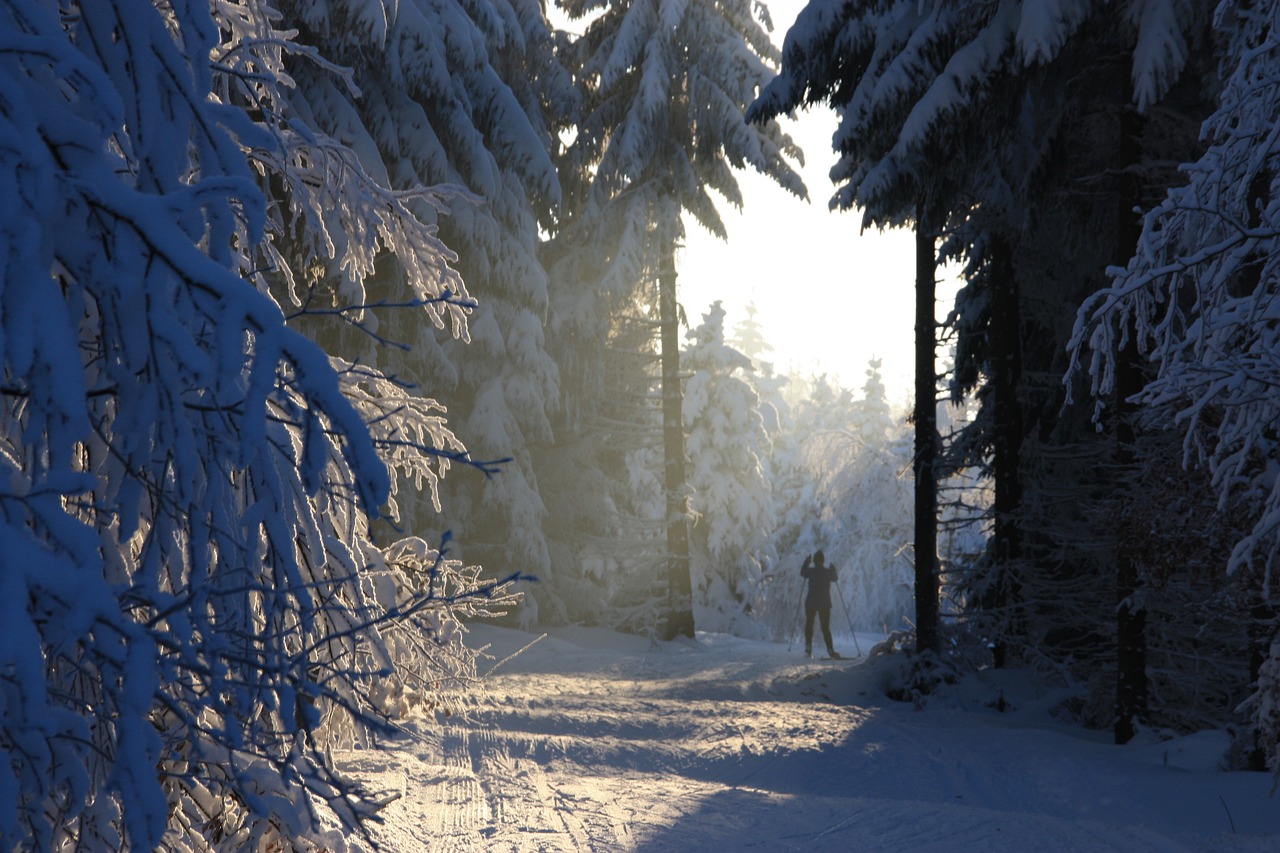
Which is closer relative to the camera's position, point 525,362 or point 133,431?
point 133,431

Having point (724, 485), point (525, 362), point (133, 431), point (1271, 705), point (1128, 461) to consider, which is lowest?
point (1271, 705)

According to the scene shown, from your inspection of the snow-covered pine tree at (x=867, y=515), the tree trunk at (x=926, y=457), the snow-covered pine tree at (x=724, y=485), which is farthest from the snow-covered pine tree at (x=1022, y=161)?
the snow-covered pine tree at (x=867, y=515)

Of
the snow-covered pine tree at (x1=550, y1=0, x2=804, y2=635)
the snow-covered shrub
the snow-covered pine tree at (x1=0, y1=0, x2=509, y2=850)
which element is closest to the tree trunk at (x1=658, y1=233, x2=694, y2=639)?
the snow-covered pine tree at (x1=550, y1=0, x2=804, y2=635)

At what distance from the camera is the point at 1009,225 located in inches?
414

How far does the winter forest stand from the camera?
2.02 metres

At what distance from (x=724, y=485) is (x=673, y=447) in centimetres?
702

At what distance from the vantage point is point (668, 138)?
57.2ft

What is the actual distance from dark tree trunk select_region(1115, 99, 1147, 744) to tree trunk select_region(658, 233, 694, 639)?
9.93 m

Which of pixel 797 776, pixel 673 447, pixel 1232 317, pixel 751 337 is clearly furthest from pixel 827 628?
pixel 751 337

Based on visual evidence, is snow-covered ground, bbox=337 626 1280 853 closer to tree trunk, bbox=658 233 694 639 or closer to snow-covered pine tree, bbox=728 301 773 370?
tree trunk, bbox=658 233 694 639

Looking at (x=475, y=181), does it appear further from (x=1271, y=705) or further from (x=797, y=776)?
(x=1271, y=705)

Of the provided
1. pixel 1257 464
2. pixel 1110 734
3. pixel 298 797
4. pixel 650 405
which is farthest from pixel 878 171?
pixel 650 405

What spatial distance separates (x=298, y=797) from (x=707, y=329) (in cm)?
2398

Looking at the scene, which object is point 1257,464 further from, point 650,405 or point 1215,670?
point 650,405
